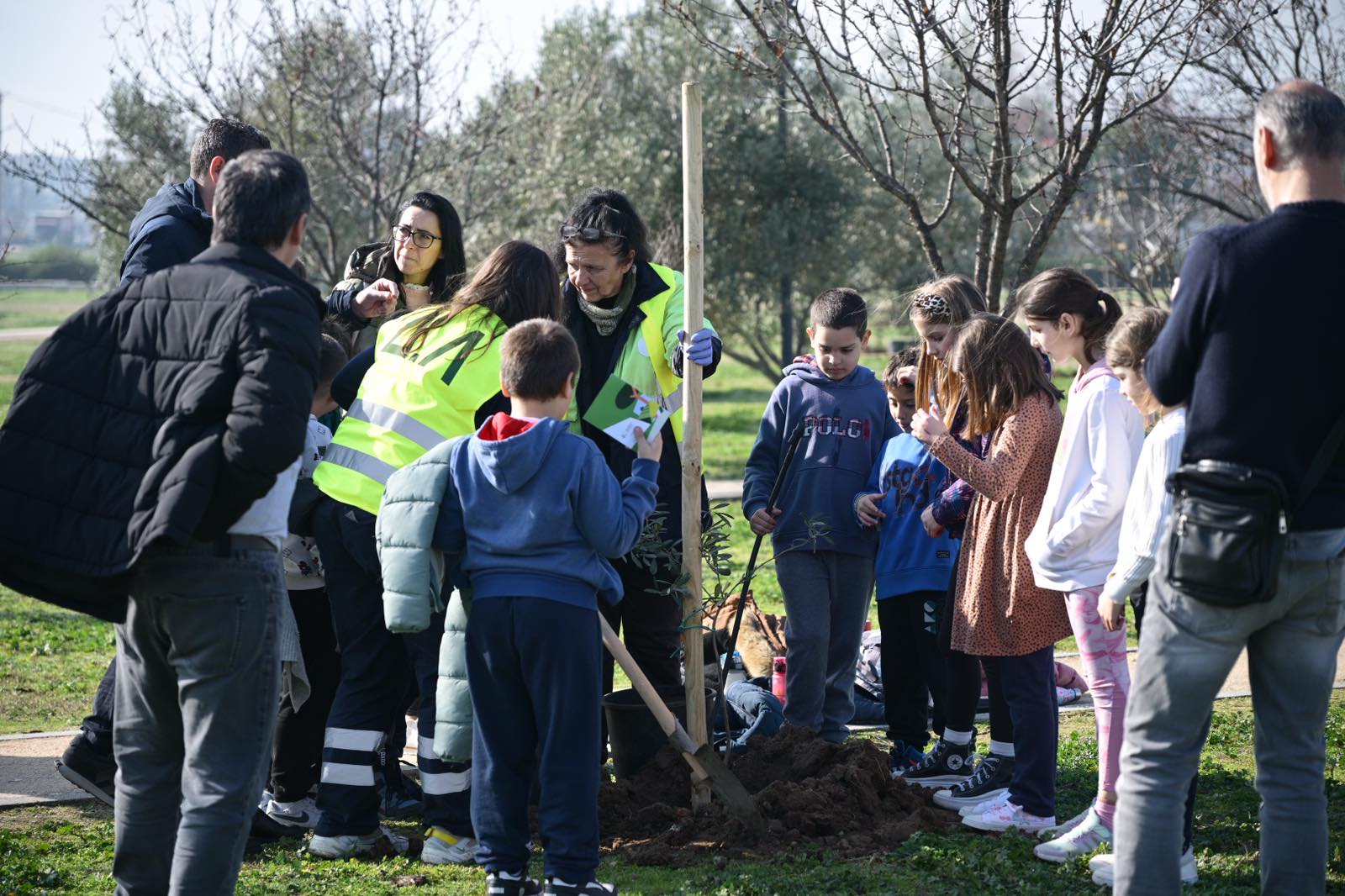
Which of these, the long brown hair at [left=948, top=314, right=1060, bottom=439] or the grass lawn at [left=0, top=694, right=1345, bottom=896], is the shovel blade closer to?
the grass lawn at [left=0, top=694, right=1345, bottom=896]

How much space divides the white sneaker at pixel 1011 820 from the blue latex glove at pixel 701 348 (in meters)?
1.72

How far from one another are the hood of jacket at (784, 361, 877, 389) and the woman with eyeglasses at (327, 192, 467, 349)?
1378 millimetres

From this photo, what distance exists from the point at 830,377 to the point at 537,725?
2.12 metres

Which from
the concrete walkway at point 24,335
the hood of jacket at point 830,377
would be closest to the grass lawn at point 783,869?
the hood of jacket at point 830,377

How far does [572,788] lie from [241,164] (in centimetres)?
182

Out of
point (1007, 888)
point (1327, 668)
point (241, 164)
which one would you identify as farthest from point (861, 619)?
point (241, 164)

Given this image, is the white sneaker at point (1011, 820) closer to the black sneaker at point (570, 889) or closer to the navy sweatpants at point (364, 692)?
the black sneaker at point (570, 889)

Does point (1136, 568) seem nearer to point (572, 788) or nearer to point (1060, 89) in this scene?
point (572, 788)

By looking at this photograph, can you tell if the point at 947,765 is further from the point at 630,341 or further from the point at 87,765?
the point at 87,765

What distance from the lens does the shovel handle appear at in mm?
4031

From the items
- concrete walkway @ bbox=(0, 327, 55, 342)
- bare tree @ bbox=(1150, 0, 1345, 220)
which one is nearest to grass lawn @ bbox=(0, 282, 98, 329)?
concrete walkway @ bbox=(0, 327, 55, 342)

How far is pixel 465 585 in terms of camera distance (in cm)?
373

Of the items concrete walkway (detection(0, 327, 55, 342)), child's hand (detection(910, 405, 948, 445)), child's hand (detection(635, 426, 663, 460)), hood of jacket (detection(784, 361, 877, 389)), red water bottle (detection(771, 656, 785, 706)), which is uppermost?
concrete walkway (detection(0, 327, 55, 342))

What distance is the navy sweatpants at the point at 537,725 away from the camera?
3553 millimetres
